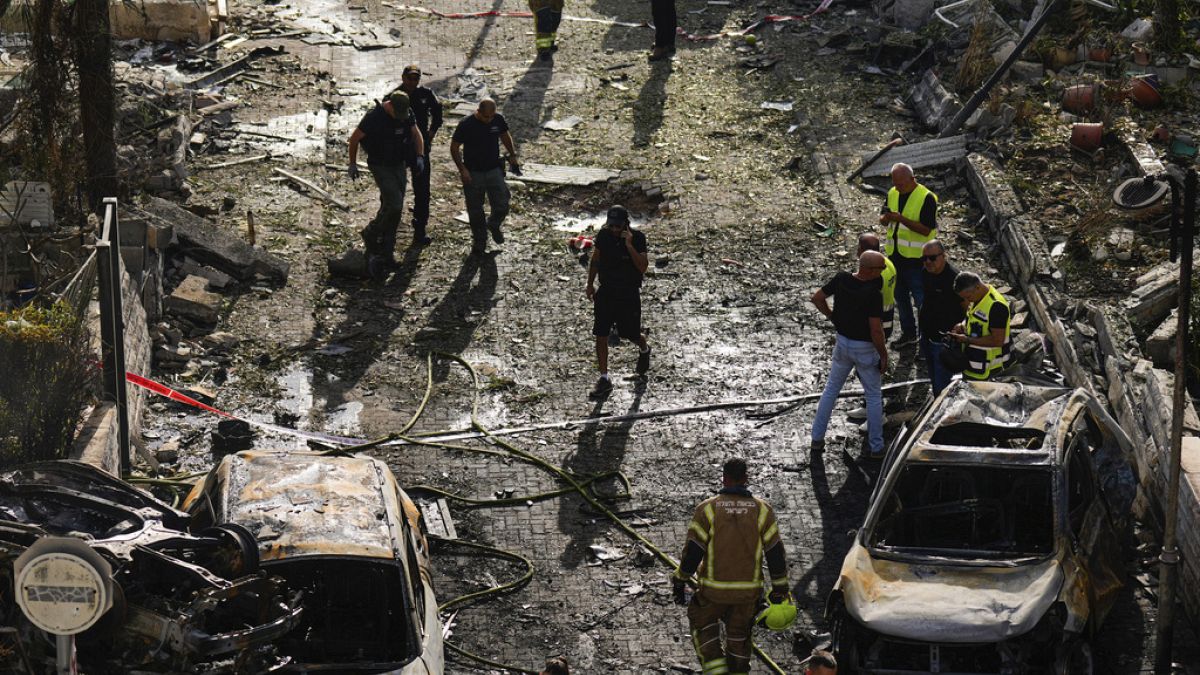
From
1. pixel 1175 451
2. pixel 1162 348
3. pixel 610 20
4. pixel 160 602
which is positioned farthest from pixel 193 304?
pixel 610 20

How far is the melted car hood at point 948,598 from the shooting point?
8.88 meters

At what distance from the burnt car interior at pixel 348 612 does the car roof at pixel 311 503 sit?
96 mm

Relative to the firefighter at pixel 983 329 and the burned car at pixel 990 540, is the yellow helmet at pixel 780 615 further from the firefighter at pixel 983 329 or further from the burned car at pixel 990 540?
the firefighter at pixel 983 329

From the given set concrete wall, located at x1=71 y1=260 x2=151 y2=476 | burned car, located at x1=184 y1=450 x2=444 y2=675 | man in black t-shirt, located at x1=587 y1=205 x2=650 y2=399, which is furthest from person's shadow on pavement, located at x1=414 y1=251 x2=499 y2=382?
burned car, located at x1=184 y1=450 x2=444 y2=675

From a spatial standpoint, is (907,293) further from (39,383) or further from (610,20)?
(610,20)

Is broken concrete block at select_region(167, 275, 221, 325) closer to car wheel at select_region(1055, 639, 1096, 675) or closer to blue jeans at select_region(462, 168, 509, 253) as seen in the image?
blue jeans at select_region(462, 168, 509, 253)

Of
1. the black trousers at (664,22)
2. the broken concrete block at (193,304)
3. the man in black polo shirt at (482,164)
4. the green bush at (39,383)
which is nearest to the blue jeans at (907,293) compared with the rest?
the man in black polo shirt at (482,164)

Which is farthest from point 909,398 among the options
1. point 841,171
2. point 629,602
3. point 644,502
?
point 841,171

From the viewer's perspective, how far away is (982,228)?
16.5m

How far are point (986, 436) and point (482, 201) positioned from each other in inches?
273

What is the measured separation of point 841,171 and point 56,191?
8.55 m

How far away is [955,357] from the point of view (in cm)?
1216

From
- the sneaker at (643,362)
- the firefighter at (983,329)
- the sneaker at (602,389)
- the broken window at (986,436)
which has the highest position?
the firefighter at (983,329)

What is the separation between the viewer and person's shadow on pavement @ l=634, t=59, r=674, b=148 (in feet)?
63.8
